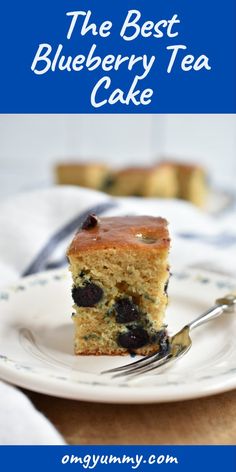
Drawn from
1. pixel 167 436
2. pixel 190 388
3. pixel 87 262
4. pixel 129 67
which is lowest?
pixel 167 436

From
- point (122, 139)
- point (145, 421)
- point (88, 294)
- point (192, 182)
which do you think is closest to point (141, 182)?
point (192, 182)

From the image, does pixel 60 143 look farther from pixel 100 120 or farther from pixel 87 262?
pixel 87 262

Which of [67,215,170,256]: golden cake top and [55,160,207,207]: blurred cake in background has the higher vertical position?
[67,215,170,256]: golden cake top

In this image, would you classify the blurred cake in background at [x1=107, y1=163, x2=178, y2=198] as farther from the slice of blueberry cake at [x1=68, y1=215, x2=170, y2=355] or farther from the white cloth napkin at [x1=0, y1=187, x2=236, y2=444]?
the slice of blueberry cake at [x1=68, y1=215, x2=170, y2=355]

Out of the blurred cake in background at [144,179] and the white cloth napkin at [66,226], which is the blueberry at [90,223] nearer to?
the white cloth napkin at [66,226]

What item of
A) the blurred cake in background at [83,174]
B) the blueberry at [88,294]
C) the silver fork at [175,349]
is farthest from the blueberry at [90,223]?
the blurred cake in background at [83,174]

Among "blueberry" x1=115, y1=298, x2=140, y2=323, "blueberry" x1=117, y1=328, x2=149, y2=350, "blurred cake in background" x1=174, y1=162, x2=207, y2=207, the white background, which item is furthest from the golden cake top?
the white background

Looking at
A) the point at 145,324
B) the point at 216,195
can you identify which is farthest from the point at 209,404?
the point at 216,195
